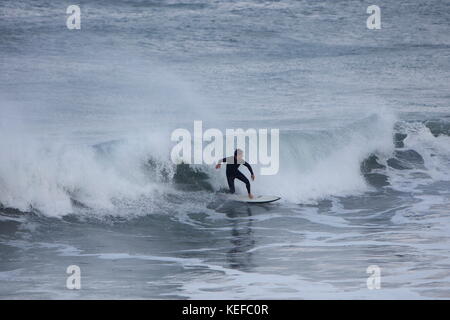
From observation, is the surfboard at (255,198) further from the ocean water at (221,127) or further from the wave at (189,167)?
the wave at (189,167)

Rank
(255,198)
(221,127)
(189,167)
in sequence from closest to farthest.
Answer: (255,198) < (189,167) < (221,127)

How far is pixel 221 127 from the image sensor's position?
22.3m

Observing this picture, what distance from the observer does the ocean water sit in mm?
11609

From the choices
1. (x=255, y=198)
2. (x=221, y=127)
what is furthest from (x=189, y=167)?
(x=221, y=127)

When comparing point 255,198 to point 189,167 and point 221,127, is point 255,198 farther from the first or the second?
point 221,127

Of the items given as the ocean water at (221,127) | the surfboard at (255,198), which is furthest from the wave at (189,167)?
the surfboard at (255,198)

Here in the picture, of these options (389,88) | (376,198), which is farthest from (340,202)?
(389,88)

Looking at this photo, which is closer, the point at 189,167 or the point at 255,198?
the point at 255,198

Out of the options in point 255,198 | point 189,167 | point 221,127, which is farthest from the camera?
point 221,127

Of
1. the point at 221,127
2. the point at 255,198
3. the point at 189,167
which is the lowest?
the point at 255,198

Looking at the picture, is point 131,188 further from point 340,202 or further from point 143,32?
point 143,32

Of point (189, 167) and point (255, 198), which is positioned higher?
point (189, 167)

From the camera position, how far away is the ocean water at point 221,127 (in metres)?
11.6

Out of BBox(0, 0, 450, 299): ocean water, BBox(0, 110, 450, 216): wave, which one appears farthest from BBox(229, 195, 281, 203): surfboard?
BBox(0, 110, 450, 216): wave
